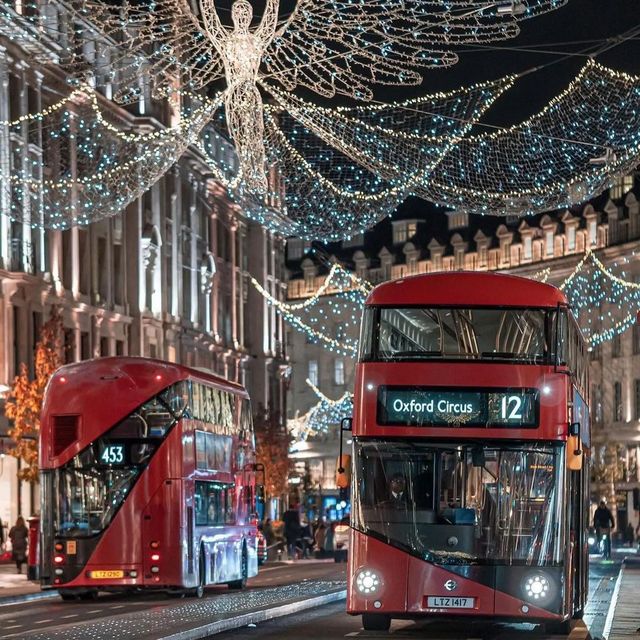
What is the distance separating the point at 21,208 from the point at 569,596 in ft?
87.8

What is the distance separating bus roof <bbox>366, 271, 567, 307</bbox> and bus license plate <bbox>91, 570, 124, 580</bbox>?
32.5ft

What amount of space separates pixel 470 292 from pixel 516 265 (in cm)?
9399

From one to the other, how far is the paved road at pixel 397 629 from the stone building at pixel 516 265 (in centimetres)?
7496

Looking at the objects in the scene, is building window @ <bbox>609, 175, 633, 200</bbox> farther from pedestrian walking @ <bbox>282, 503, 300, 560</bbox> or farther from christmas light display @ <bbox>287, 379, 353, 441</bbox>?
pedestrian walking @ <bbox>282, 503, 300, 560</bbox>

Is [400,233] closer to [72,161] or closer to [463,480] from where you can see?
[72,161]

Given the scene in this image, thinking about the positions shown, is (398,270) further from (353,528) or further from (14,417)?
(353,528)

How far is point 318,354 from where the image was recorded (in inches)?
5404

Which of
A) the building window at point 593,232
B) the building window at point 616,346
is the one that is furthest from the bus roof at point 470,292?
the building window at point 593,232

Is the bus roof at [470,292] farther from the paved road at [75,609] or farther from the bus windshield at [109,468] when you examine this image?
the bus windshield at [109,468]

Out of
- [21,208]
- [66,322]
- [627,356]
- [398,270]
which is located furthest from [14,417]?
[398,270]

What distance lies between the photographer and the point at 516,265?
116 metres

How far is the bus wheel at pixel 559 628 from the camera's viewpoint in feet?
72.1

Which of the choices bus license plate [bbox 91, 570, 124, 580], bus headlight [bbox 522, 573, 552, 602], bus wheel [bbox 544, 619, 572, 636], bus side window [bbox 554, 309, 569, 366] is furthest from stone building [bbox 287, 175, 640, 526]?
bus headlight [bbox 522, 573, 552, 602]

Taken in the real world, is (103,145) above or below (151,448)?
above
